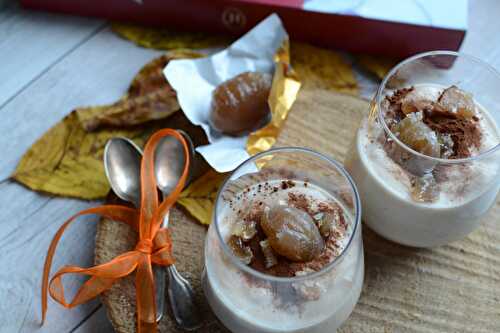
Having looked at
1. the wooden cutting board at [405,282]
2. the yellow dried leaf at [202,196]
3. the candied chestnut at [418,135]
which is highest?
the candied chestnut at [418,135]

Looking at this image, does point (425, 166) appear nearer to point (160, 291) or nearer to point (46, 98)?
point (160, 291)

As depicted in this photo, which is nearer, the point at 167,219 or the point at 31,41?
the point at 167,219

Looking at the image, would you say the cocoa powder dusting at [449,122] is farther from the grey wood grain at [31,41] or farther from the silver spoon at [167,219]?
the grey wood grain at [31,41]

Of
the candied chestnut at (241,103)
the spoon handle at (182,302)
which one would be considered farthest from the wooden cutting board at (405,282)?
the candied chestnut at (241,103)

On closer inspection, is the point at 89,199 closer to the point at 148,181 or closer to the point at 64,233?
the point at 64,233

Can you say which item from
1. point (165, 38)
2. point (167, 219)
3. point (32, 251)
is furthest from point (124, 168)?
point (165, 38)

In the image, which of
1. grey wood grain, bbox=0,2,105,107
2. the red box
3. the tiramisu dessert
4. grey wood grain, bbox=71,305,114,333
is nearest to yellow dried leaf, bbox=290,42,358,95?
the red box
